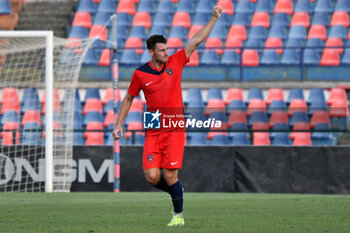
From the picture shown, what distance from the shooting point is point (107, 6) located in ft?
68.0

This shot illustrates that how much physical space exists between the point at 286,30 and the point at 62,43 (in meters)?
7.11

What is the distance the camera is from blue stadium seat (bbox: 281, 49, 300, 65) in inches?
696

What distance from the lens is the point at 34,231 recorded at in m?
6.48

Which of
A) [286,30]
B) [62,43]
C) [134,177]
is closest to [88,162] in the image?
[134,177]

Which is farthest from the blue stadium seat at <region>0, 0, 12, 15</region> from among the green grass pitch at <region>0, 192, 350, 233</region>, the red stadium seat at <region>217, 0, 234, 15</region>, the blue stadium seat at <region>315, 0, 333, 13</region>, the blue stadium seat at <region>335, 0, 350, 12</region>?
the green grass pitch at <region>0, 192, 350, 233</region>

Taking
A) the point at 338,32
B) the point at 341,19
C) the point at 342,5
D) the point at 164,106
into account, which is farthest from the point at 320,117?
the point at 164,106

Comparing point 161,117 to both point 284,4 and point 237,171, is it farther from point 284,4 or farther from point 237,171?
point 284,4

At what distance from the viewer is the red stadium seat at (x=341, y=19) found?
18688 mm

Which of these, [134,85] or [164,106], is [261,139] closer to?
[134,85]

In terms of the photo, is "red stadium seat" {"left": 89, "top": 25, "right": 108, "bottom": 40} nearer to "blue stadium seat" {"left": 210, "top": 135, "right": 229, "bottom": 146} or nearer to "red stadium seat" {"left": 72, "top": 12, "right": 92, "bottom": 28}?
"red stadium seat" {"left": 72, "top": 12, "right": 92, "bottom": 28}

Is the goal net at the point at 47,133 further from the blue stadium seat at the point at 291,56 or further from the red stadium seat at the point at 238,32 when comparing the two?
the blue stadium seat at the point at 291,56

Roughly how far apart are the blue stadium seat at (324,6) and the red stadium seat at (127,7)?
5.07 metres

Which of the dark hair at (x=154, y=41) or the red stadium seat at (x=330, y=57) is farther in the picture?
the red stadium seat at (x=330, y=57)

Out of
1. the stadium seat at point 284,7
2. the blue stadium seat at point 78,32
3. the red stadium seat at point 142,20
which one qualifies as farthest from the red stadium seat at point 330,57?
the blue stadium seat at point 78,32
